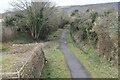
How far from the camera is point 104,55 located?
A: 756 inches

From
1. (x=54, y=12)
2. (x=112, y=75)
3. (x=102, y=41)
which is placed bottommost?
(x=112, y=75)

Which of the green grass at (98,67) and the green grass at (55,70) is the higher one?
the green grass at (98,67)

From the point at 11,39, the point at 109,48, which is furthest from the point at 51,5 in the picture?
the point at 109,48

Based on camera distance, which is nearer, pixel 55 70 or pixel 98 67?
pixel 55 70

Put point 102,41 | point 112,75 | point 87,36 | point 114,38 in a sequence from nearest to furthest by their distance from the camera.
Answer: point 112,75, point 114,38, point 102,41, point 87,36

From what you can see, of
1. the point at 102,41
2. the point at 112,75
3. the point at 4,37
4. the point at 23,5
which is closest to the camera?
the point at 112,75

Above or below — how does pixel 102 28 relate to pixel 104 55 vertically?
above

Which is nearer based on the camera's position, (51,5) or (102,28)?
(102,28)

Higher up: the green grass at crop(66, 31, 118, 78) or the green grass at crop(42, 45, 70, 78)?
the green grass at crop(66, 31, 118, 78)

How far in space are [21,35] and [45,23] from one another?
13.0ft

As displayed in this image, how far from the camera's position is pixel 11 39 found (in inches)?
1357

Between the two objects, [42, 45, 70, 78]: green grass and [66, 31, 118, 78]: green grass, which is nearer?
[66, 31, 118, 78]: green grass

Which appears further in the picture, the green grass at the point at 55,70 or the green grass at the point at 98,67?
the green grass at the point at 55,70

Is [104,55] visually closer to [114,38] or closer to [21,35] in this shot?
Result: [114,38]
